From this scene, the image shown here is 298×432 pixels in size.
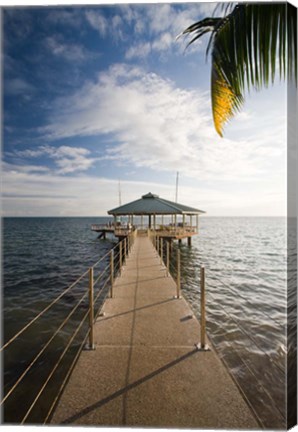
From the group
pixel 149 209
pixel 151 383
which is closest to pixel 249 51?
pixel 151 383

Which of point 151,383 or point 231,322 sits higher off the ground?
point 151,383

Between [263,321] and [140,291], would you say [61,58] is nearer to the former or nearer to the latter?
[140,291]

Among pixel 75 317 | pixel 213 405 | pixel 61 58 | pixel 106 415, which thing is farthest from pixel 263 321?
pixel 61 58

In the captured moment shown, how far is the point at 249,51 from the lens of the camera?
174 centimetres

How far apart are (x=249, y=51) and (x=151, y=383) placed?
9.88 ft

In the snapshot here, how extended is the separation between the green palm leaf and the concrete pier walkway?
2392 mm

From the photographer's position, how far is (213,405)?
7.06 ft

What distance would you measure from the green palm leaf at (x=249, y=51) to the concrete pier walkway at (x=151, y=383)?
239 centimetres

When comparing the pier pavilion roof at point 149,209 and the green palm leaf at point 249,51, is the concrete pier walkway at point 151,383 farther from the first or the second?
the pier pavilion roof at point 149,209

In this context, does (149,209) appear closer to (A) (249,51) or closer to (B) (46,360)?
(B) (46,360)

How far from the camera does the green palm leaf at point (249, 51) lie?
5.40 feet

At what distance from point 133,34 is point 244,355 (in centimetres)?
671

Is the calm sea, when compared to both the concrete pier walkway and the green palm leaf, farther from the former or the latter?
the green palm leaf

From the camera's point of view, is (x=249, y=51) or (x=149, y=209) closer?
(x=249, y=51)
